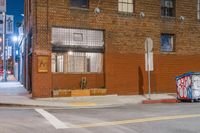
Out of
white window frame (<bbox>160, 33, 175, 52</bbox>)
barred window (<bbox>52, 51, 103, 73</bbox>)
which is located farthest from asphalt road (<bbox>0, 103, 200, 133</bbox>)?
white window frame (<bbox>160, 33, 175, 52</bbox>)

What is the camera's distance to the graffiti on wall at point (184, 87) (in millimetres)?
18734

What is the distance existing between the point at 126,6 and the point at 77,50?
13.9ft

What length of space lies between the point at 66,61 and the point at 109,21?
3.44 m

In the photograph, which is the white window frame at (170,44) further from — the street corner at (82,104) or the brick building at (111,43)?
the street corner at (82,104)

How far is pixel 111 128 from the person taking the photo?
10039mm

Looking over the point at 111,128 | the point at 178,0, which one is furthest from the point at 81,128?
the point at 178,0

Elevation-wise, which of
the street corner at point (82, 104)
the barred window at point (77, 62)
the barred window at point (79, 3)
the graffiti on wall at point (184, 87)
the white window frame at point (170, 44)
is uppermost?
the barred window at point (79, 3)

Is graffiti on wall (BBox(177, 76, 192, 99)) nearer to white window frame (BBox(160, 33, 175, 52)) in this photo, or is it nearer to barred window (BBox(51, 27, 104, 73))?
white window frame (BBox(160, 33, 175, 52))

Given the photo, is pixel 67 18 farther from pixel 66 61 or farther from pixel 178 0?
pixel 178 0

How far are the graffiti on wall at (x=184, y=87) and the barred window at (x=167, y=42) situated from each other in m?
3.87

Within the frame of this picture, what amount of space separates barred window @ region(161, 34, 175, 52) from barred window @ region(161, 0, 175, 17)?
139cm

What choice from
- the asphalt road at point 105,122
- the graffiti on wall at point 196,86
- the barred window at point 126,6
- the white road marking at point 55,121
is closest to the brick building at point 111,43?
the barred window at point 126,6

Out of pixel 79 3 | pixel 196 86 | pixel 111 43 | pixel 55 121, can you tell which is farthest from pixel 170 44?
pixel 55 121

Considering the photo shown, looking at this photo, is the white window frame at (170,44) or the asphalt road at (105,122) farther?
the white window frame at (170,44)
